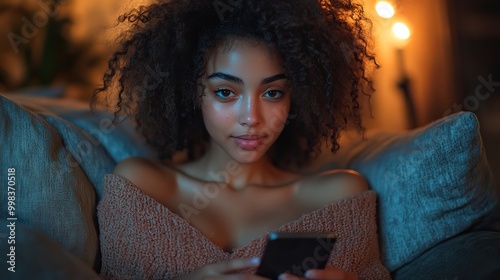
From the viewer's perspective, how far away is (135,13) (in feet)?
4.93

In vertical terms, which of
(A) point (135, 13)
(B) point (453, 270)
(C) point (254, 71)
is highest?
(A) point (135, 13)

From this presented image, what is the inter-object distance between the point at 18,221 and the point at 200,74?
1.67 feet

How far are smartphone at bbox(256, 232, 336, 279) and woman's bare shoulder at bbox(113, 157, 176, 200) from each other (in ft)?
1.25

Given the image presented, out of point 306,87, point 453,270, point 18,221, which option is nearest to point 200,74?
point 306,87

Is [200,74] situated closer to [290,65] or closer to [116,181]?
[290,65]

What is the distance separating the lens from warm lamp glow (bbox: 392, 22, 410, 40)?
2.42 metres

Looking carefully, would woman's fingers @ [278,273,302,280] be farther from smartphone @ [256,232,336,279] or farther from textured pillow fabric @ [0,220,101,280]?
textured pillow fabric @ [0,220,101,280]

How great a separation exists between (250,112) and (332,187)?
0.31 meters

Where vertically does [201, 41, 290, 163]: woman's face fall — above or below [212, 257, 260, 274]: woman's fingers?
above
